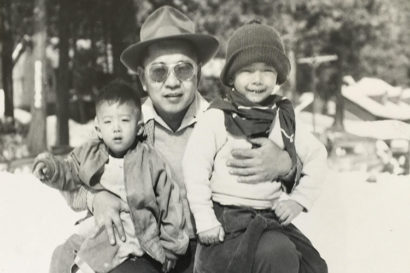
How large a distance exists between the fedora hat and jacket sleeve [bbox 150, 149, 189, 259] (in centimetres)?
58

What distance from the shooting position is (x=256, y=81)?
8.30 ft

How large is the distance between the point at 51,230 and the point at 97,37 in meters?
4.93

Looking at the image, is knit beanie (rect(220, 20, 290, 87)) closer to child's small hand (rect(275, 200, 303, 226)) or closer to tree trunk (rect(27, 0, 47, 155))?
child's small hand (rect(275, 200, 303, 226))

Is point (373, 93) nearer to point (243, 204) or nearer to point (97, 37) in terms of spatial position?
point (97, 37)

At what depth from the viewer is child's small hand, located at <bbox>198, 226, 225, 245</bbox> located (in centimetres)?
239

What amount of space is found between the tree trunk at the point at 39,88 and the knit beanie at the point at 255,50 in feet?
23.6

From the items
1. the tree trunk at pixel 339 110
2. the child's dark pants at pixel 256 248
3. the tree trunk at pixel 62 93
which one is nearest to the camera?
the child's dark pants at pixel 256 248

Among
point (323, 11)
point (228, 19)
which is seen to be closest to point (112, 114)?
point (228, 19)

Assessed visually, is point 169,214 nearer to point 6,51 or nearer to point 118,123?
point 118,123

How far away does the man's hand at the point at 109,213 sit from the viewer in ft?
8.05

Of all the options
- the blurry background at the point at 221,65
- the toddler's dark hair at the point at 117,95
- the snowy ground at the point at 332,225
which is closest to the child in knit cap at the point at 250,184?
the toddler's dark hair at the point at 117,95

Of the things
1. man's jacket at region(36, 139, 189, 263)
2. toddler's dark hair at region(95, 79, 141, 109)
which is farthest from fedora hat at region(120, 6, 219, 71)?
man's jacket at region(36, 139, 189, 263)

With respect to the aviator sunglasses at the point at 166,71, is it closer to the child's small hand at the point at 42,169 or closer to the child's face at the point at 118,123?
the child's face at the point at 118,123

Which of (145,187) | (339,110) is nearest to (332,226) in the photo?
(145,187)
